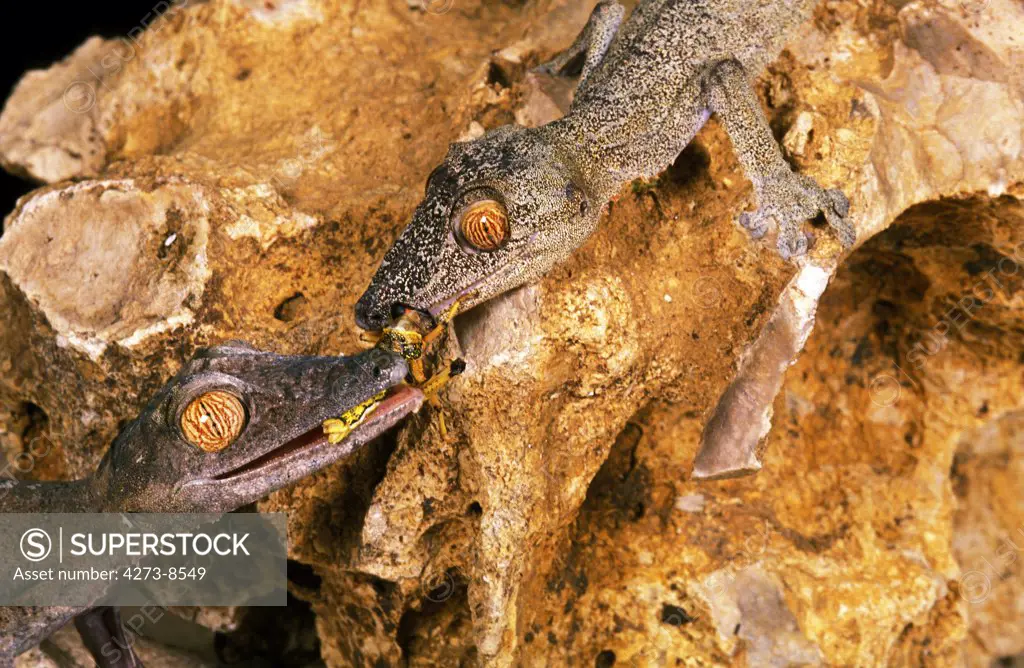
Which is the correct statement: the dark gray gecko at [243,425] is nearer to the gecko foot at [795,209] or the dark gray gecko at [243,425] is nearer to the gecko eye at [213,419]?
the gecko eye at [213,419]

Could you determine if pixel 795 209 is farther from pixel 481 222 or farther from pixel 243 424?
pixel 243 424

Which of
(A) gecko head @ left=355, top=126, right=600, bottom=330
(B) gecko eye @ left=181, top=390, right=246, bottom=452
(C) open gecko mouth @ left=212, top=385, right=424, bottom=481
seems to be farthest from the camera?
(A) gecko head @ left=355, top=126, right=600, bottom=330

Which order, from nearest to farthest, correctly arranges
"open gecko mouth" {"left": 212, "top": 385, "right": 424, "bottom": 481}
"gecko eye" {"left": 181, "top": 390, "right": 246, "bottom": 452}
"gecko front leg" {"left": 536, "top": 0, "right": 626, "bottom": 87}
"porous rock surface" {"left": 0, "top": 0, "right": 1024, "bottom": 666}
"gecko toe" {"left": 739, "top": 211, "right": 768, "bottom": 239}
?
"gecko eye" {"left": 181, "top": 390, "right": 246, "bottom": 452} < "open gecko mouth" {"left": 212, "top": 385, "right": 424, "bottom": 481} < "porous rock surface" {"left": 0, "top": 0, "right": 1024, "bottom": 666} < "gecko toe" {"left": 739, "top": 211, "right": 768, "bottom": 239} < "gecko front leg" {"left": 536, "top": 0, "right": 626, "bottom": 87}

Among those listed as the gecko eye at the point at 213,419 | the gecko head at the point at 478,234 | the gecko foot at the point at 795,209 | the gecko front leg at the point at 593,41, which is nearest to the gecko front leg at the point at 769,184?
the gecko foot at the point at 795,209

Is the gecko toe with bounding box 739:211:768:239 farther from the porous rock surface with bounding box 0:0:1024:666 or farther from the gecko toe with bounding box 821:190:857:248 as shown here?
the gecko toe with bounding box 821:190:857:248

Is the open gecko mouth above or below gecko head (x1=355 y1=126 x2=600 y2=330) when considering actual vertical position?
below

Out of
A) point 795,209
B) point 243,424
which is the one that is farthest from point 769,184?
point 243,424

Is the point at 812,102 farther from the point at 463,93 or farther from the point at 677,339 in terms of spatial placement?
the point at 463,93

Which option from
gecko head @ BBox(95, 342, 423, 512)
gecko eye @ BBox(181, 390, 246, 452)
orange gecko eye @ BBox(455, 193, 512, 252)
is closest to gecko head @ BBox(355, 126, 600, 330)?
orange gecko eye @ BBox(455, 193, 512, 252)
